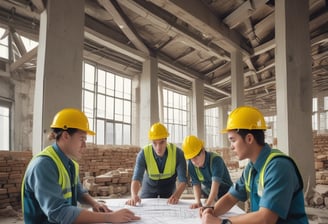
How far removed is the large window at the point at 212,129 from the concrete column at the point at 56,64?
18400 millimetres

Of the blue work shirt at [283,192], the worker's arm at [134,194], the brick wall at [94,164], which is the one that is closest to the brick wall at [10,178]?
the brick wall at [94,164]

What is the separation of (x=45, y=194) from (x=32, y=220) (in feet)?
1.05

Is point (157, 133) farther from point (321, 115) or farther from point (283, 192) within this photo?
point (321, 115)

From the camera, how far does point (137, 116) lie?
49.2ft

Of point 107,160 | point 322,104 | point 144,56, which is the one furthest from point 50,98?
point 322,104

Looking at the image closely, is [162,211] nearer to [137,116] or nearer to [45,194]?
[45,194]

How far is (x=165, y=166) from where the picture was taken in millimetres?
4250

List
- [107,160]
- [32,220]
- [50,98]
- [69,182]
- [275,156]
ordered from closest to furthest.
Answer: [275,156], [32,220], [69,182], [50,98], [107,160]

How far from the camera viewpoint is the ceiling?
25.3ft

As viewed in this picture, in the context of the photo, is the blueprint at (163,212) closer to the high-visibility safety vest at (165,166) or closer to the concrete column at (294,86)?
the high-visibility safety vest at (165,166)

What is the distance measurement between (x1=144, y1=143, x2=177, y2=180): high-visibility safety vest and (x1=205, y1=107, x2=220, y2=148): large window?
19.1 m

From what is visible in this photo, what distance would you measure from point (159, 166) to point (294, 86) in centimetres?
391

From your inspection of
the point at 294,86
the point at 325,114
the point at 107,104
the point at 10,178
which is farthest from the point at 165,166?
the point at 325,114

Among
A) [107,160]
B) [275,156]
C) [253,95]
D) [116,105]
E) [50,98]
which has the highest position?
[253,95]
